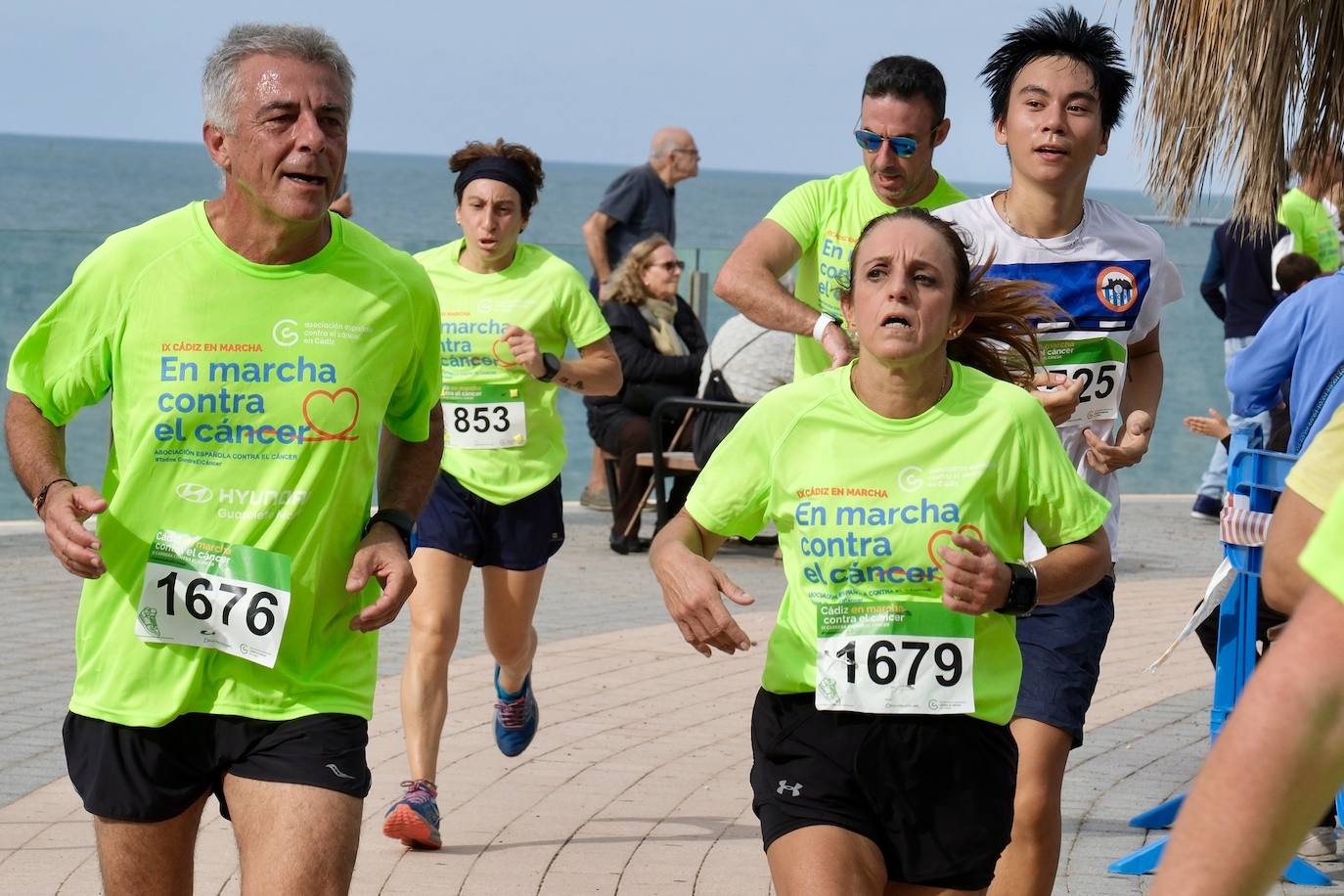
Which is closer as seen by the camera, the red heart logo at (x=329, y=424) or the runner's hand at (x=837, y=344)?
the red heart logo at (x=329, y=424)

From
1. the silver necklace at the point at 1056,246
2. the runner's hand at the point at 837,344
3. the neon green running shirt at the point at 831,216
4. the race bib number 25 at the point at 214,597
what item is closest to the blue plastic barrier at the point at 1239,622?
the silver necklace at the point at 1056,246

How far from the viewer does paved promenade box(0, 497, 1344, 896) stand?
214 inches

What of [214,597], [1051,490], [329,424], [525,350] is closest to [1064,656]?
[1051,490]

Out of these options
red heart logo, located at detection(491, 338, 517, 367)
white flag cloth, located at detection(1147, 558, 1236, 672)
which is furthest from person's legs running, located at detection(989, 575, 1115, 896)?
red heart logo, located at detection(491, 338, 517, 367)

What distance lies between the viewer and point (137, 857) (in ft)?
11.2

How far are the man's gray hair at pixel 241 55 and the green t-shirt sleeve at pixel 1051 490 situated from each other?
1444mm

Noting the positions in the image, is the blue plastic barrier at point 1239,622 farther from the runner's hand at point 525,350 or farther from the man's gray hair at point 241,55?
the man's gray hair at point 241,55

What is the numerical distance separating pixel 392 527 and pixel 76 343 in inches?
26.5

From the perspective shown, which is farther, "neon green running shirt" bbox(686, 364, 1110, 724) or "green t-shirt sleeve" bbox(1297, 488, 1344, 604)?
"neon green running shirt" bbox(686, 364, 1110, 724)

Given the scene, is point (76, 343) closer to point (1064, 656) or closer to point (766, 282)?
point (766, 282)

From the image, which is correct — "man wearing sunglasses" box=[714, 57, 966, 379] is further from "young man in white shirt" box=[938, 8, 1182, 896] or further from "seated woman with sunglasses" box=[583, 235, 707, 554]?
"seated woman with sunglasses" box=[583, 235, 707, 554]

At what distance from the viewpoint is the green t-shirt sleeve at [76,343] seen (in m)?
3.52

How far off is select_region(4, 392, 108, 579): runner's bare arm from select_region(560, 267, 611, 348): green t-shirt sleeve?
3088 mm

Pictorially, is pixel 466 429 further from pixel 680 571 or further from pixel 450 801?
pixel 680 571
